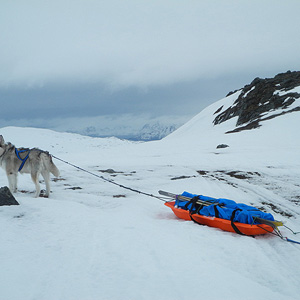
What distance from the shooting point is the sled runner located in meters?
5.14

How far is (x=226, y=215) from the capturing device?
5.48 meters

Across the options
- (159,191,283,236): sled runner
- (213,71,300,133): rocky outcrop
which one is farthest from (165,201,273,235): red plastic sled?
(213,71,300,133): rocky outcrop

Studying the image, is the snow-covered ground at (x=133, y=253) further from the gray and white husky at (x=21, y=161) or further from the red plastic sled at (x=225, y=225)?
the gray and white husky at (x=21, y=161)

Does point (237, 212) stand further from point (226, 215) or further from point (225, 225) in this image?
point (225, 225)

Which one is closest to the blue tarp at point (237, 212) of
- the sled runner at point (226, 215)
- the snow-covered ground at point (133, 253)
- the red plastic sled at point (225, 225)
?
the sled runner at point (226, 215)

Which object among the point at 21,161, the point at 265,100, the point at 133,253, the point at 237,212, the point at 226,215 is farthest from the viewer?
the point at 265,100

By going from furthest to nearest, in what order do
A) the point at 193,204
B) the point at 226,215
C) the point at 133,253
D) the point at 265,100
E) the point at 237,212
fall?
the point at 265,100 < the point at 193,204 < the point at 226,215 < the point at 237,212 < the point at 133,253

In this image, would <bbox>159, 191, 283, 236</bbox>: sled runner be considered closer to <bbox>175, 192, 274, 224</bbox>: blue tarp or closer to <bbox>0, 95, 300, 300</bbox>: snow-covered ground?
<bbox>175, 192, 274, 224</bbox>: blue tarp

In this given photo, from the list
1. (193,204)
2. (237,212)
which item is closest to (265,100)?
(193,204)

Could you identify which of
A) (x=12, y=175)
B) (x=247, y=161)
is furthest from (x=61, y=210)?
(x=247, y=161)

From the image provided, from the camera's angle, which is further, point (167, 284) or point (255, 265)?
point (255, 265)

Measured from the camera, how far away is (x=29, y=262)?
3.31 meters

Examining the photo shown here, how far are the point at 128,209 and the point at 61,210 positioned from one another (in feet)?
6.25

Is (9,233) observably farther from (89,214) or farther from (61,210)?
(89,214)
